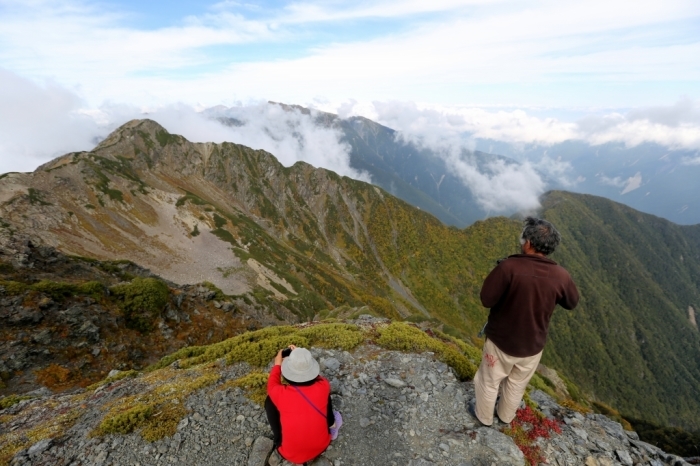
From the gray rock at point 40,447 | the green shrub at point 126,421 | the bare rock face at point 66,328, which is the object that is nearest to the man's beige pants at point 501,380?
the green shrub at point 126,421

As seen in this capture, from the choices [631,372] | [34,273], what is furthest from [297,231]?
[631,372]

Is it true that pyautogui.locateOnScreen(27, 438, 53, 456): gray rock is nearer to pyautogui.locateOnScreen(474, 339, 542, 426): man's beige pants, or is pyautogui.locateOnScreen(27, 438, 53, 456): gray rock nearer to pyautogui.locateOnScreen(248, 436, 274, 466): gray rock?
pyautogui.locateOnScreen(248, 436, 274, 466): gray rock

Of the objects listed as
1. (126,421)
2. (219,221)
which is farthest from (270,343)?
(219,221)

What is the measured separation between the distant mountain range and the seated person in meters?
38.7

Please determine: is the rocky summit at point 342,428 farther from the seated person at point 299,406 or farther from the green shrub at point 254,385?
the seated person at point 299,406

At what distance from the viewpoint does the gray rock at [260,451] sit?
6781 millimetres

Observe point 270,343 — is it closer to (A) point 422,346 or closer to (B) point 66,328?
(A) point 422,346

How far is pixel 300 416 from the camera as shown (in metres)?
5.66

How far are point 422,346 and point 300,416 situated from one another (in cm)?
617

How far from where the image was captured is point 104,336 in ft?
69.9

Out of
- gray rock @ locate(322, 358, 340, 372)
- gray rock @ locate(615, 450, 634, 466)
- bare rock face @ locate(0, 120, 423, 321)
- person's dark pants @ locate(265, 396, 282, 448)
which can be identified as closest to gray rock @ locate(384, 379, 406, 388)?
gray rock @ locate(322, 358, 340, 372)

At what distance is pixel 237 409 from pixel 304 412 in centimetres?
351

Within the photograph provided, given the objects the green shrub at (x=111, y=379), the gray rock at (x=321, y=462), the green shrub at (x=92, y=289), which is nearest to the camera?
the gray rock at (x=321, y=462)

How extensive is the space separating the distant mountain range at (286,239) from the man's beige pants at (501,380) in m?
38.6
